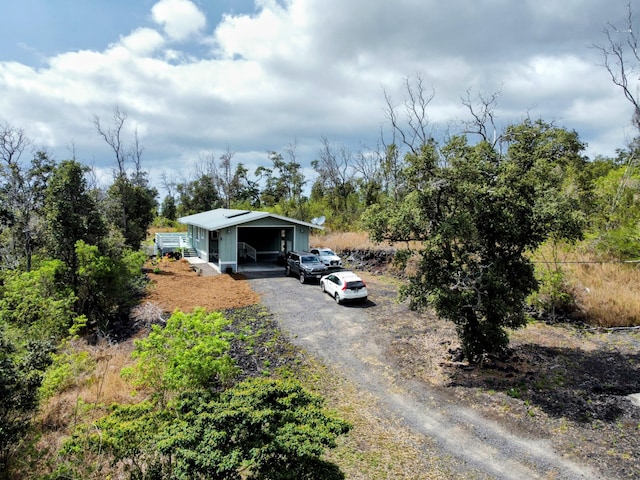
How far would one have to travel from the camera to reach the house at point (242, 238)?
2506cm

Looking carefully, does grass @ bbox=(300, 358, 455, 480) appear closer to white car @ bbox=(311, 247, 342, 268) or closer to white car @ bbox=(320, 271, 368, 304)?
white car @ bbox=(320, 271, 368, 304)

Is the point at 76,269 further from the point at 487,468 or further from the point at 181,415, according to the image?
the point at 487,468

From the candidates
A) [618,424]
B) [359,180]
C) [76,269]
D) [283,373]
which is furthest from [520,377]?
[359,180]

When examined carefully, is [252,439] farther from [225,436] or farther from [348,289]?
[348,289]

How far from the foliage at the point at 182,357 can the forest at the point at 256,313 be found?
0.12 ft

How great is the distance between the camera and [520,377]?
10.4 m

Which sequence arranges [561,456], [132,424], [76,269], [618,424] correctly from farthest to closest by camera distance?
1. [76,269]
2. [618,424]
3. [561,456]
4. [132,424]

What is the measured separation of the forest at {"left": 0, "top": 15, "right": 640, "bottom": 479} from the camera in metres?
5.34

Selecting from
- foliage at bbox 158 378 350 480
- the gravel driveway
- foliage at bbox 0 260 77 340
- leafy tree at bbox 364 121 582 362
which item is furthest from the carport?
foliage at bbox 158 378 350 480

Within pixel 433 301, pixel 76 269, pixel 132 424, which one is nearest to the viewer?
pixel 132 424

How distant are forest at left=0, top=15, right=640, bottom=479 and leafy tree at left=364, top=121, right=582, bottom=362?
42 mm

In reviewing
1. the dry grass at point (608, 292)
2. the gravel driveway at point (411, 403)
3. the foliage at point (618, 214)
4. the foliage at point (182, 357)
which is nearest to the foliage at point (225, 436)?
the foliage at point (182, 357)

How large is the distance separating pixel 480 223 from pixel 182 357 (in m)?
8.47

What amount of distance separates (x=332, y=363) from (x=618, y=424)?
716cm
